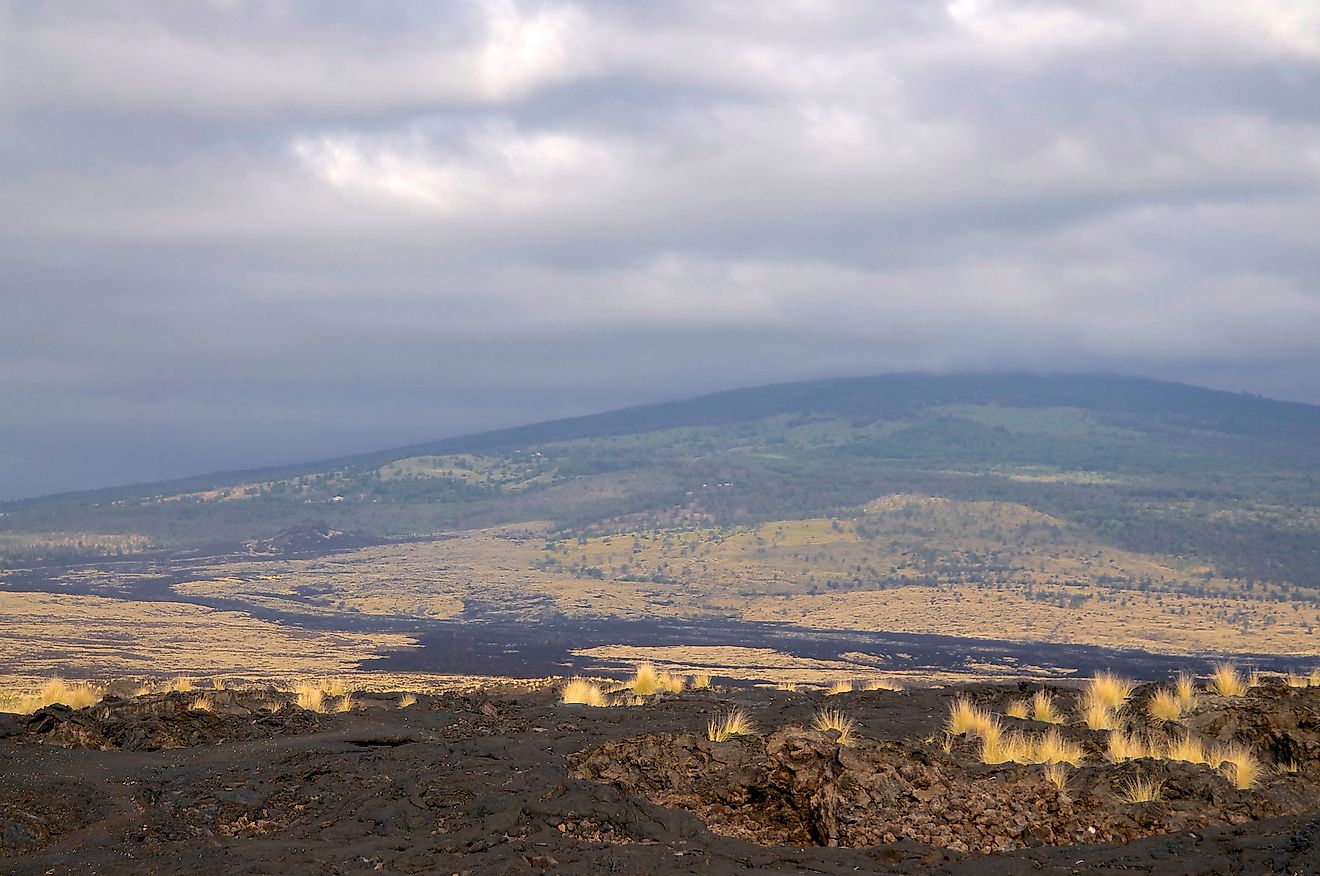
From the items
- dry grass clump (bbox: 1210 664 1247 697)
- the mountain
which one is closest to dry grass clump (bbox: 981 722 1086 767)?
dry grass clump (bbox: 1210 664 1247 697)

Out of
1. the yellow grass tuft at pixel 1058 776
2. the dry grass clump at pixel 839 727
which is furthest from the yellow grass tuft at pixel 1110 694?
the yellow grass tuft at pixel 1058 776

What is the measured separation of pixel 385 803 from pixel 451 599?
98.6 metres

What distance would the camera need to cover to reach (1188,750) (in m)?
14.6

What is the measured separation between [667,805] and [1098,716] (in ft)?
25.0

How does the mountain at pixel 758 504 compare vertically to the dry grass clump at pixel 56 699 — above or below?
below

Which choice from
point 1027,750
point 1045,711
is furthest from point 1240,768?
point 1045,711

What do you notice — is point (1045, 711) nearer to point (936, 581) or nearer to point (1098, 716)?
point (1098, 716)

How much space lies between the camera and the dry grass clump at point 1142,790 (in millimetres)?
12523

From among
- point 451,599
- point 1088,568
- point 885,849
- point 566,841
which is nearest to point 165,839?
point 566,841

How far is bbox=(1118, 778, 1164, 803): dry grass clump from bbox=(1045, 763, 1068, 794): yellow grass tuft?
0.59 meters

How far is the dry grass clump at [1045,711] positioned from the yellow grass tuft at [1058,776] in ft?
15.7

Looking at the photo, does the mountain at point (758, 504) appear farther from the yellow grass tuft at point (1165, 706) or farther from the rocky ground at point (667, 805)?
the rocky ground at point (667, 805)

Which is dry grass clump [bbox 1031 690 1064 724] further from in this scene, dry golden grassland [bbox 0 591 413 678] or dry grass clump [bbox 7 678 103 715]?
dry golden grassland [bbox 0 591 413 678]

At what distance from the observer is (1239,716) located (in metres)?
15.8
